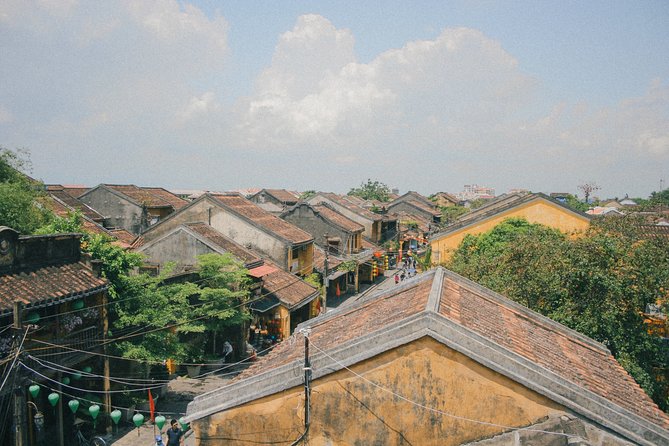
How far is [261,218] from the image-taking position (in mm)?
32156

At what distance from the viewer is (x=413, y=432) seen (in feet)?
23.7

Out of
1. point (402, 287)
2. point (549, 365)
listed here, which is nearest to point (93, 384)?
point (402, 287)

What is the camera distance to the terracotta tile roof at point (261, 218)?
3026cm

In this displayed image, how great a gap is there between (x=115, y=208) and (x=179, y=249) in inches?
868

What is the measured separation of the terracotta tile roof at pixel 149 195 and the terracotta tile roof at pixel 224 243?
1876cm

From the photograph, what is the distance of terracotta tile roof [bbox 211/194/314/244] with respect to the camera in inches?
1191

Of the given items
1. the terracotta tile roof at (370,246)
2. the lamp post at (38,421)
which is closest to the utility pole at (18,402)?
the lamp post at (38,421)

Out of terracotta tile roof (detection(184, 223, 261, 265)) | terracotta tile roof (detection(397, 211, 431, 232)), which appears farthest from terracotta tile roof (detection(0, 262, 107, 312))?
terracotta tile roof (detection(397, 211, 431, 232))

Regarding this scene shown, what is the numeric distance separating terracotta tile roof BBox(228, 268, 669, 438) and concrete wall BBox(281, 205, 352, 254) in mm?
29149

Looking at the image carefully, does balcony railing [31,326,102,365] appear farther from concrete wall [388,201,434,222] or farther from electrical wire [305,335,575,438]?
concrete wall [388,201,434,222]

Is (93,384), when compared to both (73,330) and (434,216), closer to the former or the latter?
(73,330)

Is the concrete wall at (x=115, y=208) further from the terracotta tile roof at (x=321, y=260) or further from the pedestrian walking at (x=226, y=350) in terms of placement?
the pedestrian walking at (x=226, y=350)

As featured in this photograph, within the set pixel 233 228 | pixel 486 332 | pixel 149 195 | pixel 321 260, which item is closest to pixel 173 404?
pixel 233 228

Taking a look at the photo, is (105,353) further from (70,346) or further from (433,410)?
(433,410)
